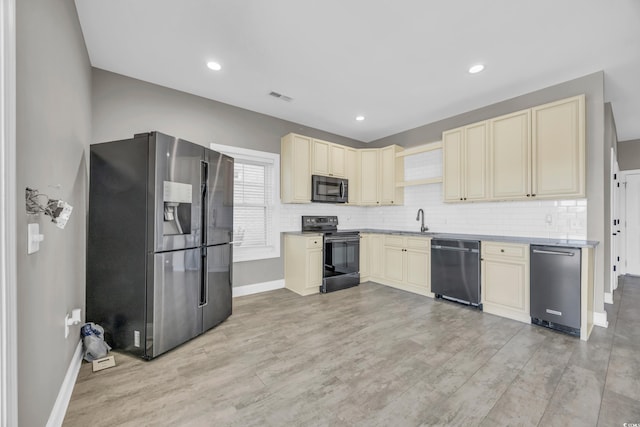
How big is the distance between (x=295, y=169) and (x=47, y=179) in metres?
3.00

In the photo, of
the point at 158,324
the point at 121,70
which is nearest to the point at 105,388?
the point at 158,324

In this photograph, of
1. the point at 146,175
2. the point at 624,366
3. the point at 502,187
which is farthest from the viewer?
the point at 502,187

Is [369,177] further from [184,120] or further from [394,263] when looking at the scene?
[184,120]

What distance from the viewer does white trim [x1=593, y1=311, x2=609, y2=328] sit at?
2900mm

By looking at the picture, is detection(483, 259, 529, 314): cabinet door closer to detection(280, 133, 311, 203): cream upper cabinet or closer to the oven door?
the oven door

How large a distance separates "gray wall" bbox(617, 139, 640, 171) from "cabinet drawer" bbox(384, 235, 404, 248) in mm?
5065

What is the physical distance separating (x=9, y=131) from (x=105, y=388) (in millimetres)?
1837

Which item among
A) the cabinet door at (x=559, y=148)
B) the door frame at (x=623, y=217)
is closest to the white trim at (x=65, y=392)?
the cabinet door at (x=559, y=148)

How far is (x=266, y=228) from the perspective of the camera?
434cm

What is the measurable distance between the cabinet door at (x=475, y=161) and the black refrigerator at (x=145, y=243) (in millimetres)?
3504

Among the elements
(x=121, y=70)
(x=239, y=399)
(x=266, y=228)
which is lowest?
(x=239, y=399)

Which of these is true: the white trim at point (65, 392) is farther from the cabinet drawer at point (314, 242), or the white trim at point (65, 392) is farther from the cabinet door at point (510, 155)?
the cabinet door at point (510, 155)

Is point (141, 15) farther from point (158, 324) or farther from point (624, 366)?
point (624, 366)

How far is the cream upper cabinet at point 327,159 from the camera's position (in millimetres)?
4480
